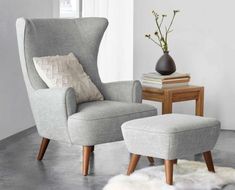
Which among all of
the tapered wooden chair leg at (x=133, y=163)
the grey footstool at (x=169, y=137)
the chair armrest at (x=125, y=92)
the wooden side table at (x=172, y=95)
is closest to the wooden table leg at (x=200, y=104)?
the wooden side table at (x=172, y=95)

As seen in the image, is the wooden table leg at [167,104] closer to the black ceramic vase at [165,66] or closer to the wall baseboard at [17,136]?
the black ceramic vase at [165,66]

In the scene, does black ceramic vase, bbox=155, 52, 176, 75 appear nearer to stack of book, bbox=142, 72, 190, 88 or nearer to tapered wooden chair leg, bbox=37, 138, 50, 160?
stack of book, bbox=142, 72, 190, 88

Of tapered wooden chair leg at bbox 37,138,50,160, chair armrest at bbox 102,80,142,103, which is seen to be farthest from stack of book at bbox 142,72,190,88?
tapered wooden chair leg at bbox 37,138,50,160

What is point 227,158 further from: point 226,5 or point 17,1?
point 17,1

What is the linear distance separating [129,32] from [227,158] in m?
2.01

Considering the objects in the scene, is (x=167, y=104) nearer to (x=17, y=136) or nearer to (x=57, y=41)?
(x=57, y=41)

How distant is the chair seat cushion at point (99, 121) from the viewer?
12.0ft

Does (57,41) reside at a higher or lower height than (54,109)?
higher

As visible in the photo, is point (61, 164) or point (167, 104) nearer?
point (61, 164)

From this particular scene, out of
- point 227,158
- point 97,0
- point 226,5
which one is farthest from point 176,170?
point 97,0

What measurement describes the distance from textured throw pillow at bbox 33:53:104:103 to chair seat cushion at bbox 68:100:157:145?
19 centimetres

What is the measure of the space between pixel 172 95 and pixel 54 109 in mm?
1073

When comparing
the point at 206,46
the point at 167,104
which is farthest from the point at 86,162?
the point at 206,46

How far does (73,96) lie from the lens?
375 centimetres
